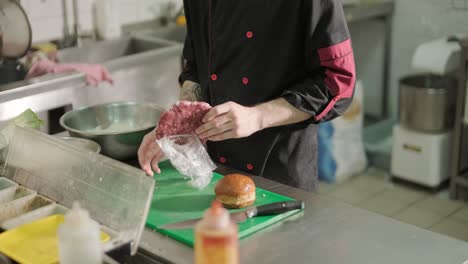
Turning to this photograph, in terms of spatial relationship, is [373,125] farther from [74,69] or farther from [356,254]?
[356,254]

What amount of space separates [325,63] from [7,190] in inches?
36.1

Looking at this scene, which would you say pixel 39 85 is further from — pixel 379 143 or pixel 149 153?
pixel 379 143

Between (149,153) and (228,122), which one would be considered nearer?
(228,122)

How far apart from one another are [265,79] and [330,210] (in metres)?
0.50

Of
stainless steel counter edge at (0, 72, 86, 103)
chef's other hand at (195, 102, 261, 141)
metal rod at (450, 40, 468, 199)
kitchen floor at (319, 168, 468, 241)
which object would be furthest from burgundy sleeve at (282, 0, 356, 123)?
metal rod at (450, 40, 468, 199)

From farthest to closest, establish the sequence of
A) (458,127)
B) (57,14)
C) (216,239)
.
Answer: (458,127) < (57,14) < (216,239)

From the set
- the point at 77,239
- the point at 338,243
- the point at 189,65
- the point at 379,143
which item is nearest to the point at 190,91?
the point at 189,65

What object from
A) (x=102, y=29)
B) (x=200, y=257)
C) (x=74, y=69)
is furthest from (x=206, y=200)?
(x=102, y=29)

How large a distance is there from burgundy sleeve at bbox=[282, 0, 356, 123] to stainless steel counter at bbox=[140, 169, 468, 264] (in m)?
0.34

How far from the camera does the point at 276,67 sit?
6.57 ft

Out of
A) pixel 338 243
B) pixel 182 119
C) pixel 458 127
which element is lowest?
pixel 458 127

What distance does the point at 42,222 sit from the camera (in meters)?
1.58

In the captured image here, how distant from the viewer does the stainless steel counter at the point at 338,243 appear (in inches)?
58.6

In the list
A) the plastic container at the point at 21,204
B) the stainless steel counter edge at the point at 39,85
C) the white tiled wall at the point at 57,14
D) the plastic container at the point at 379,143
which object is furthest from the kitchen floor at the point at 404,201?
the plastic container at the point at 21,204
